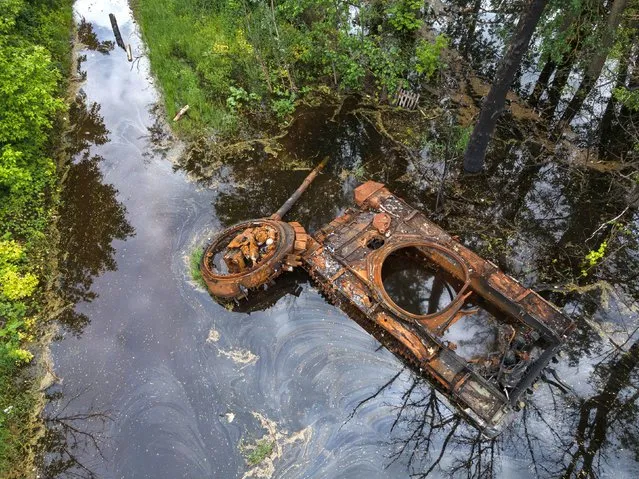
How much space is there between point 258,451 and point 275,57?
11.0 m

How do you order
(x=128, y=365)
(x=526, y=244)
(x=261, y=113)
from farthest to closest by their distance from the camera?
(x=261, y=113)
(x=526, y=244)
(x=128, y=365)

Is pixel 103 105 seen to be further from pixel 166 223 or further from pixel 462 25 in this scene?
pixel 462 25

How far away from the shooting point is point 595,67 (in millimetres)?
12672

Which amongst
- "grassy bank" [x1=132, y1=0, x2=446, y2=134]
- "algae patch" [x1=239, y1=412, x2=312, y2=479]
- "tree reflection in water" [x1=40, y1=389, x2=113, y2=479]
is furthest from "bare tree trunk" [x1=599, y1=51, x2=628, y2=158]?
"tree reflection in water" [x1=40, y1=389, x2=113, y2=479]

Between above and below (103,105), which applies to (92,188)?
below

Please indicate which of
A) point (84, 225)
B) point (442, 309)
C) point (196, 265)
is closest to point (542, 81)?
point (442, 309)

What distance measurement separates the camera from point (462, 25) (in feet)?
51.9

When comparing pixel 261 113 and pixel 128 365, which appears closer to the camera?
pixel 128 365

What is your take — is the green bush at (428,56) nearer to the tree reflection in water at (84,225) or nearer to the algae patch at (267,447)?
the tree reflection in water at (84,225)

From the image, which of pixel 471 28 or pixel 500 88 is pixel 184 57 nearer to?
pixel 471 28

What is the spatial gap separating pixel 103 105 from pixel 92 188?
142 inches

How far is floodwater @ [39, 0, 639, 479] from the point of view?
24.0 ft

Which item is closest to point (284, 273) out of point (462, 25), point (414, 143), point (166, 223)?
point (166, 223)

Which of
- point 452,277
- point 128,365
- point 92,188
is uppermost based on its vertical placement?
point 452,277
